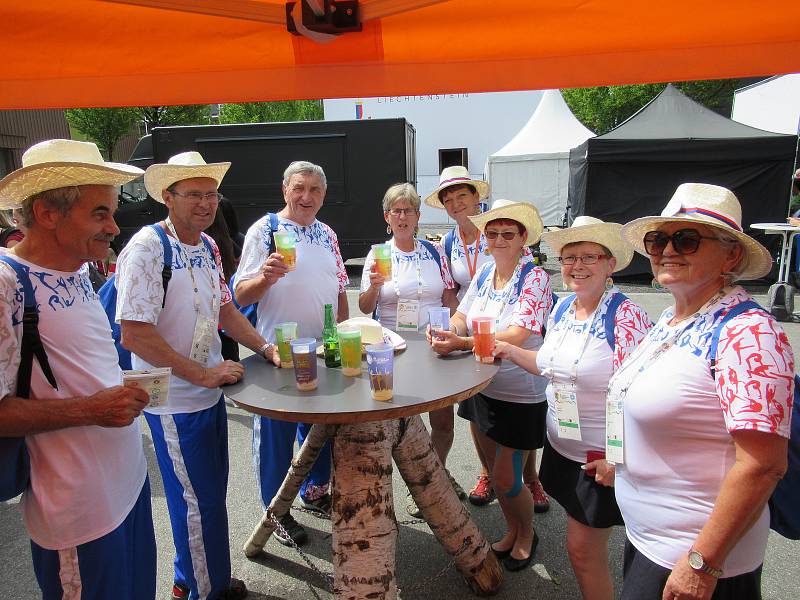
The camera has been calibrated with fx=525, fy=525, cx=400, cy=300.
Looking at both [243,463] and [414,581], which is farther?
[243,463]

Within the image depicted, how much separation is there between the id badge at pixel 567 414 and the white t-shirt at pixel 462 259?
149 centimetres

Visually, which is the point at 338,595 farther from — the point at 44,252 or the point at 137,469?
the point at 44,252

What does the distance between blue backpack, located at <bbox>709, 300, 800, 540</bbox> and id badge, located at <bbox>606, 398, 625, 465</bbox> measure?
390mm

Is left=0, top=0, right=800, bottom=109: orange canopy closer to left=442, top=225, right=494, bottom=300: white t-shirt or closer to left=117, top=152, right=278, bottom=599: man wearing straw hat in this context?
left=117, top=152, right=278, bottom=599: man wearing straw hat

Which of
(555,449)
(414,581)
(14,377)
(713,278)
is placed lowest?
(414,581)

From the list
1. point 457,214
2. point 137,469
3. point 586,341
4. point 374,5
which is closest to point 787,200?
point 457,214

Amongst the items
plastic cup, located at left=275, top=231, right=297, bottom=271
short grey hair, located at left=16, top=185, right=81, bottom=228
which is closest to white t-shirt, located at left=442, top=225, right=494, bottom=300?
plastic cup, located at left=275, top=231, right=297, bottom=271

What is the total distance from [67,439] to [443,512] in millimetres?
1781

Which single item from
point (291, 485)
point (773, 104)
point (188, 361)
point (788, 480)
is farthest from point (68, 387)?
point (773, 104)

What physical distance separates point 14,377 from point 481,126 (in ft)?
89.0

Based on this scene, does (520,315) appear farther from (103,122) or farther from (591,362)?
(103,122)

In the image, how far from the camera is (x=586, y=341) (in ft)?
7.30

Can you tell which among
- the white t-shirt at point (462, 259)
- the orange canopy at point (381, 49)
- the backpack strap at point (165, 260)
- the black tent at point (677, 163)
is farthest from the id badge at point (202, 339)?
the black tent at point (677, 163)

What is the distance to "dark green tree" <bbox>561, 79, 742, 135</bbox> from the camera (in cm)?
2620
